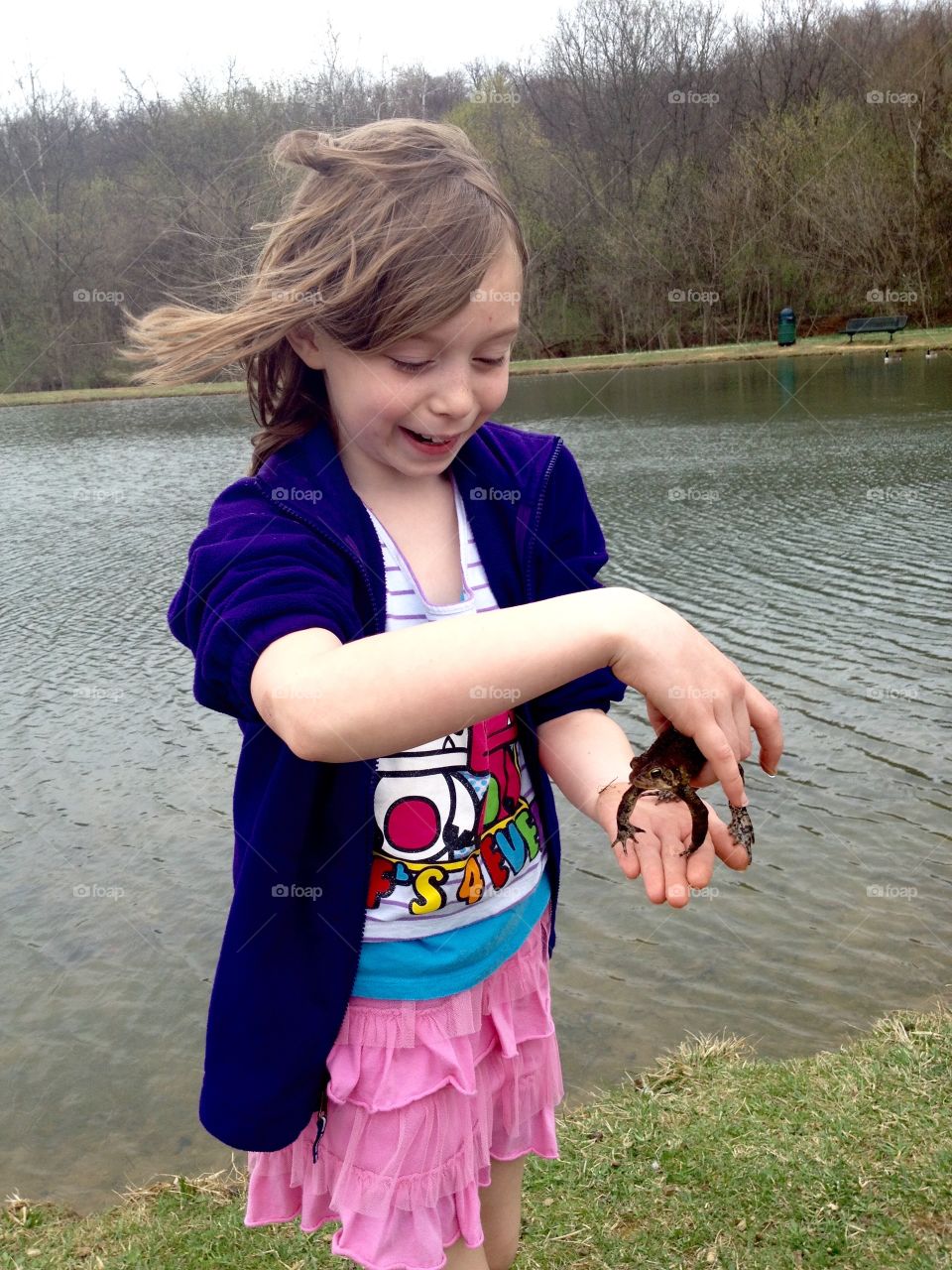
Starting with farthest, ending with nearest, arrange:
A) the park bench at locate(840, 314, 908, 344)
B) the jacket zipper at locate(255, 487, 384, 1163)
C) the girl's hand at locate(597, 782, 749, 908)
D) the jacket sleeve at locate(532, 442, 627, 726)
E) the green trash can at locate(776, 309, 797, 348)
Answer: the green trash can at locate(776, 309, 797, 348) < the park bench at locate(840, 314, 908, 344) < the jacket sleeve at locate(532, 442, 627, 726) < the jacket zipper at locate(255, 487, 384, 1163) < the girl's hand at locate(597, 782, 749, 908)

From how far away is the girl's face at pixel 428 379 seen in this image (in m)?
1.60

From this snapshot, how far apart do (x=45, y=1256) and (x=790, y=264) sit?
42.8 m

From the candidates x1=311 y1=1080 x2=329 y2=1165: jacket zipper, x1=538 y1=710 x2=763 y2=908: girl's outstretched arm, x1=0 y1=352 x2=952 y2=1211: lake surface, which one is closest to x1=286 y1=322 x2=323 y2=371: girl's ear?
x1=538 y1=710 x2=763 y2=908: girl's outstretched arm

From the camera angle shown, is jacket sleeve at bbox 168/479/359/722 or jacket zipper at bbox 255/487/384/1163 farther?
jacket zipper at bbox 255/487/384/1163

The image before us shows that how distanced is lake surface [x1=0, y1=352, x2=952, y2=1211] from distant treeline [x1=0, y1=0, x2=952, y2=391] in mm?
24150

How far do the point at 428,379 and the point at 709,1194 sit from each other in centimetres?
232

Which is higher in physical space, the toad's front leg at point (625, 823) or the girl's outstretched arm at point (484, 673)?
the girl's outstretched arm at point (484, 673)

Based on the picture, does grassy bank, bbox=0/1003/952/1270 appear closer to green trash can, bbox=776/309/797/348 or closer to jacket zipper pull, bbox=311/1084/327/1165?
jacket zipper pull, bbox=311/1084/327/1165

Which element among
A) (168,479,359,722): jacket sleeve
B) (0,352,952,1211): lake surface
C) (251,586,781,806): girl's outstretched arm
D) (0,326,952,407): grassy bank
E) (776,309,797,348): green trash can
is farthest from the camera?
(776,309,797,348): green trash can

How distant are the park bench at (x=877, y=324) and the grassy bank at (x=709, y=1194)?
35.3 metres

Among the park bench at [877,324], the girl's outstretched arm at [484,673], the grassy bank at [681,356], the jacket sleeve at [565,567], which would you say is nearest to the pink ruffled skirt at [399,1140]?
the jacket sleeve at [565,567]

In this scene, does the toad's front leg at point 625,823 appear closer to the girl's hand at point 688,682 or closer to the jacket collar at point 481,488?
the girl's hand at point 688,682

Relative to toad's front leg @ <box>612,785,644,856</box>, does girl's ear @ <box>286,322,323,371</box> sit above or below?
above

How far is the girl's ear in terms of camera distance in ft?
5.51
